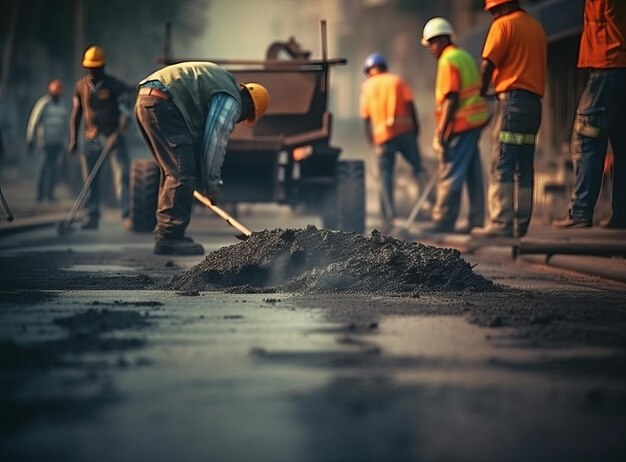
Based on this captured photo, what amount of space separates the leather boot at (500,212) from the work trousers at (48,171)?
1289cm

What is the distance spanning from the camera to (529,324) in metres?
5.61

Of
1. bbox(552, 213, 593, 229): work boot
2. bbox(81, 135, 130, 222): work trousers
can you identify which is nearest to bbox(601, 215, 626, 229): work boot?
bbox(552, 213, 593, 229): work boot

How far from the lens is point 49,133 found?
22.6m

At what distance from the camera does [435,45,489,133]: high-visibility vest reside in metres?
13.1

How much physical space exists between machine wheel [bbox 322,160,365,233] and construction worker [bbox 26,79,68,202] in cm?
935

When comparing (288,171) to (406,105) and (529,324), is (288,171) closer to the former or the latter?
(406,105)

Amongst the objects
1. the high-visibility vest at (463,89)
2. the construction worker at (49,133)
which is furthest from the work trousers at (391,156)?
the construction worker at (49,133)

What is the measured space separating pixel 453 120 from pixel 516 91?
2.12 metres

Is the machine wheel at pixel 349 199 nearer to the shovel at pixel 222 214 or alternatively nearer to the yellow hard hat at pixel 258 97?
the shovel at pixel 222 214

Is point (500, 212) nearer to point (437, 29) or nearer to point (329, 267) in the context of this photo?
point (437, 29)

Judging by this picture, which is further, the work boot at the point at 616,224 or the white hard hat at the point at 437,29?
the white hard hat at the point at 437,29

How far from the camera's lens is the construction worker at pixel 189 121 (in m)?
10.5

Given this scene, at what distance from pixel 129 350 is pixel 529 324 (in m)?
1.76

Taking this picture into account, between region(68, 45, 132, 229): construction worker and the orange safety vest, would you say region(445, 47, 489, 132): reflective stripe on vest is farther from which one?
region(68, 45, 132, 229): construction worker
